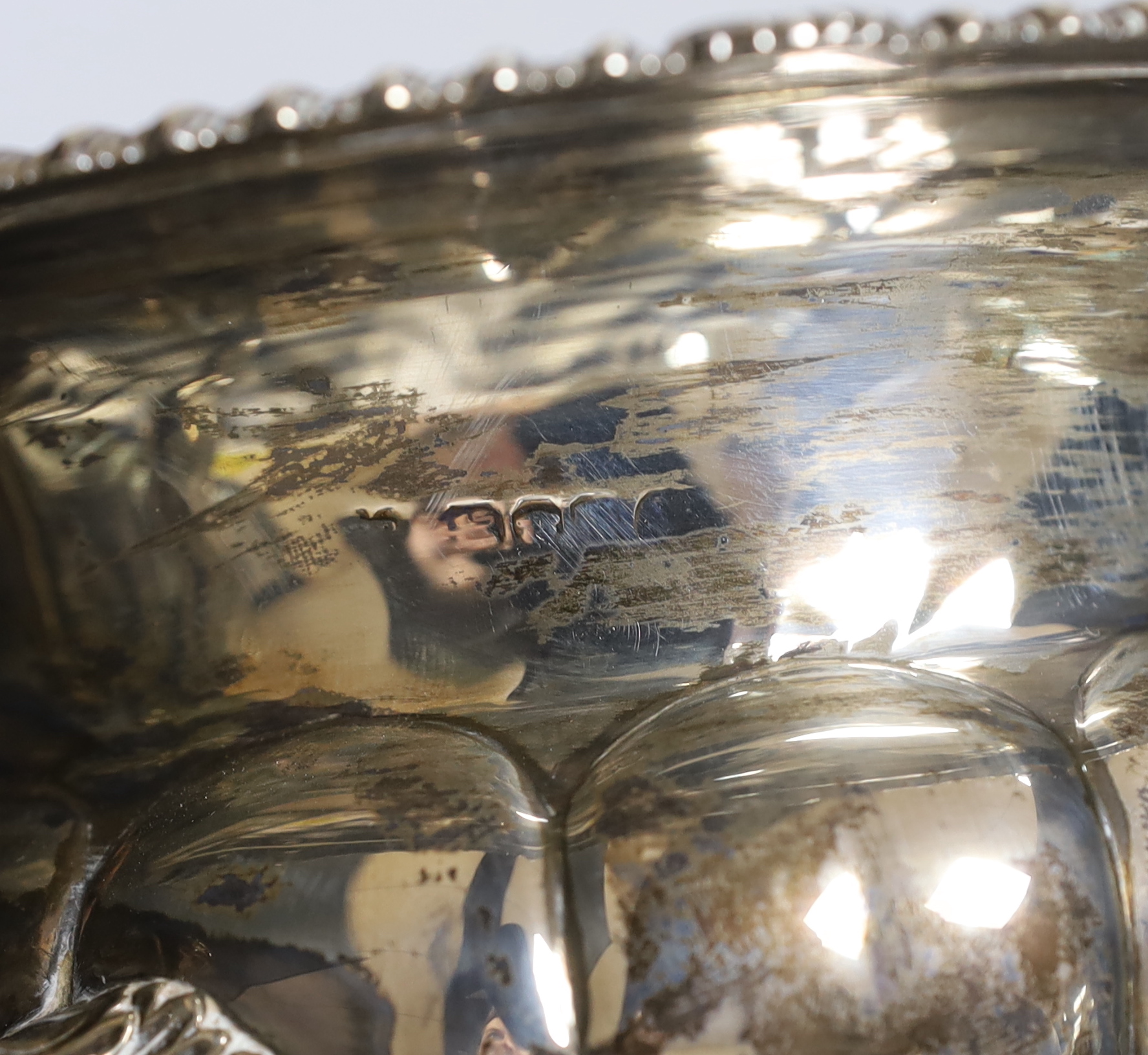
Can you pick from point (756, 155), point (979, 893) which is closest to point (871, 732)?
point (979, 893)

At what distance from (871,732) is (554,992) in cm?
10

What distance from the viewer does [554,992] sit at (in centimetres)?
25

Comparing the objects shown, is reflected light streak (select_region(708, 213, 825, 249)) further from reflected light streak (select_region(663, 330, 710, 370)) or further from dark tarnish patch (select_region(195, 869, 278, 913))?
dark tarnish patch (select_region(195, 869, 278, 913))

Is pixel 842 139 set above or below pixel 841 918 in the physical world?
above

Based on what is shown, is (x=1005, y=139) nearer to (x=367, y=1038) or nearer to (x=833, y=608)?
(x=833, y=608)

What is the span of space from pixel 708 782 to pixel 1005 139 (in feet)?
0.61

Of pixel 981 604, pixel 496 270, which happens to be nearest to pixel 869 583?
pixel 981 604

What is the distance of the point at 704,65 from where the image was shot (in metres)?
0.25

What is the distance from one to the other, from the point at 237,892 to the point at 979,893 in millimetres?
184

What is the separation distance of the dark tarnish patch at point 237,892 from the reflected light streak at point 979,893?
16 cm

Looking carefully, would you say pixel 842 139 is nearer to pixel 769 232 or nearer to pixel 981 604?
pixel 769 232

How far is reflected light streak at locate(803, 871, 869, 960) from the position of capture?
0.78 ft

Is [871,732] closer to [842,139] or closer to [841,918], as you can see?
[841,918]

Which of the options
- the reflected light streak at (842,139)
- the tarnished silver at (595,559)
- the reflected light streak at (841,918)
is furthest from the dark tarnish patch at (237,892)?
the reflected light streak at (842,139)
